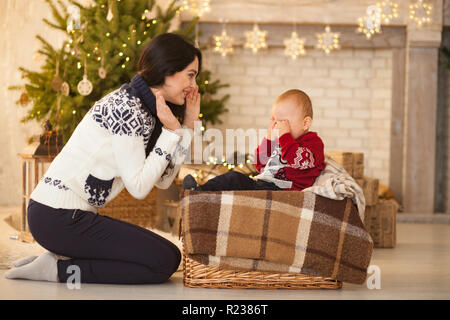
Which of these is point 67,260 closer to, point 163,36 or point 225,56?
point 163,36

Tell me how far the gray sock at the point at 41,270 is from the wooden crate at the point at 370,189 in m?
2.24

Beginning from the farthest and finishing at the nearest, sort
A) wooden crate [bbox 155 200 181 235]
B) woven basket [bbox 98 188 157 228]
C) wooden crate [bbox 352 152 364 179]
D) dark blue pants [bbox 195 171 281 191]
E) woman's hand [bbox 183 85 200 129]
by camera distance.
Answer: wooden crate [bbox 155 200 181 235] < woven basket [bbox 98 188 157 228] < wooden crate [bbox 352 152 364 179] < woman's hand [bbox 183 85 200 129] < dark blue pants [bbox 195 171 281 191]

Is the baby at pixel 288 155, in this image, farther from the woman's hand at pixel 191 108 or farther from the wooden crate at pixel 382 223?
the wooden crate at pixel 382 223

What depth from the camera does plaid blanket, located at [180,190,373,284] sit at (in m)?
2.48

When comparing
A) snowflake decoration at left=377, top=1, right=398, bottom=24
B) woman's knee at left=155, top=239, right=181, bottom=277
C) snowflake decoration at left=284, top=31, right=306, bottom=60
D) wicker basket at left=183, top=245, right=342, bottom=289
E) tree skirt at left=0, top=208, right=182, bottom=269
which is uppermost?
snowflake decoration at left=377, top=1, right=398, bottom=24

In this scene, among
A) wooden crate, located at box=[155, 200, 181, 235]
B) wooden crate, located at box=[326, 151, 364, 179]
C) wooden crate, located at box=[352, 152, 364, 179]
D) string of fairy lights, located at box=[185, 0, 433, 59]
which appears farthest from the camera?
string of fairy lights, located at box=[185, 0, 433, 59]

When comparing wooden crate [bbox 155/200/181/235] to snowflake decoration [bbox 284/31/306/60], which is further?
snowflake decoration [bbox 284/31/306/60]

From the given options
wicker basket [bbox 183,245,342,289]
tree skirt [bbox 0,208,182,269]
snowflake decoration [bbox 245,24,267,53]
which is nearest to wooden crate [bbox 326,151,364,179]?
tree skirt [bbox 0,208,182,269]

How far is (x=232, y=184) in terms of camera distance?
8.50 ft

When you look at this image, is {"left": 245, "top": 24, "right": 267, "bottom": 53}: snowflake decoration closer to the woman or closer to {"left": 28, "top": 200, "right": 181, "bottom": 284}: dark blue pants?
the woman

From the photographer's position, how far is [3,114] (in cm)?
594

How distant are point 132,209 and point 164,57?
A: 7.11 feet

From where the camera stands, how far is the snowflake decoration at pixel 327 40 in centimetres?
578

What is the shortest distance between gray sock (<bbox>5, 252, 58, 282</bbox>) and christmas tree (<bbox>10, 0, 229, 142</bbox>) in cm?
175
